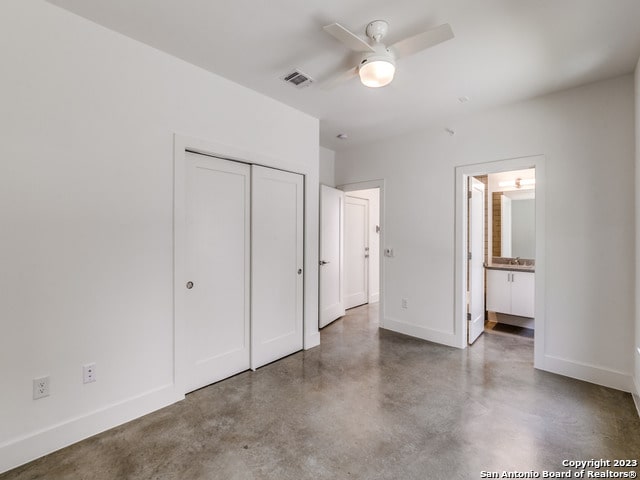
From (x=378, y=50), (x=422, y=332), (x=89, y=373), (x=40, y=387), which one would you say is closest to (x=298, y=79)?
(x=378, y=50)

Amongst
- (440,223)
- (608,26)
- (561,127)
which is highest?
(608,26)

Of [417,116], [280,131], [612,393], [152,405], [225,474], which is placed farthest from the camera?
[417,116]

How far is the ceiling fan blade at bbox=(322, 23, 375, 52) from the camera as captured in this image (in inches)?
67.5

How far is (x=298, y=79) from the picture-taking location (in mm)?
2693

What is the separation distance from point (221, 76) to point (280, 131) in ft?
2.48

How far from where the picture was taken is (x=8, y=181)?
1.75 meters

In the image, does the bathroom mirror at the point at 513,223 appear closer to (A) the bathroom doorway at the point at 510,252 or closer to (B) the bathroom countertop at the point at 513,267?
(A) the bathroom doorway at the point at 510,252

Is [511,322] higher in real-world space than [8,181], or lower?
lower

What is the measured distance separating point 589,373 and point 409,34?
326 cm

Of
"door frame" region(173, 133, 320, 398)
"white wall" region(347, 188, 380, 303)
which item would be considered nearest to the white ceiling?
"door frame" region(173, 133, 320, 398)

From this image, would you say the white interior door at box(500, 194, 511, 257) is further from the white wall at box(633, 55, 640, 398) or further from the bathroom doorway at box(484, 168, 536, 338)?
the white wall at box(633, 55, 640, 398)

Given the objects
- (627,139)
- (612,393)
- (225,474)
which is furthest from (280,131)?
(612,393)

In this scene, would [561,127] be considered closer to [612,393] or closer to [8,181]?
[612,393]

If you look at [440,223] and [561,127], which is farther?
[440,223]
